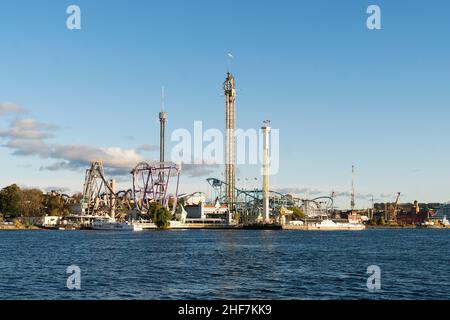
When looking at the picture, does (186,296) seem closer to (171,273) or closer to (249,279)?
(249,279)

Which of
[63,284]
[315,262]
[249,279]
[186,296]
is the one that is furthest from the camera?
[315,262]

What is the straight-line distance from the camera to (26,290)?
42531mm

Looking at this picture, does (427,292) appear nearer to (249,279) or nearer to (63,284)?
(249,279)

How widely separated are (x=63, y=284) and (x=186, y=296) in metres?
11.9

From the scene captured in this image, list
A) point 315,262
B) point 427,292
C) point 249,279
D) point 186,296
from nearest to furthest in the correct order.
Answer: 1. point 186,296
2. point 427,292
3. point 249,279
4. point 315,262

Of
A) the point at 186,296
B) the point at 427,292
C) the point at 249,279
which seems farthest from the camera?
the point at 249,279

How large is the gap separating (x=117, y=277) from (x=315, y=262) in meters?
25.4

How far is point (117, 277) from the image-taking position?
164ft
